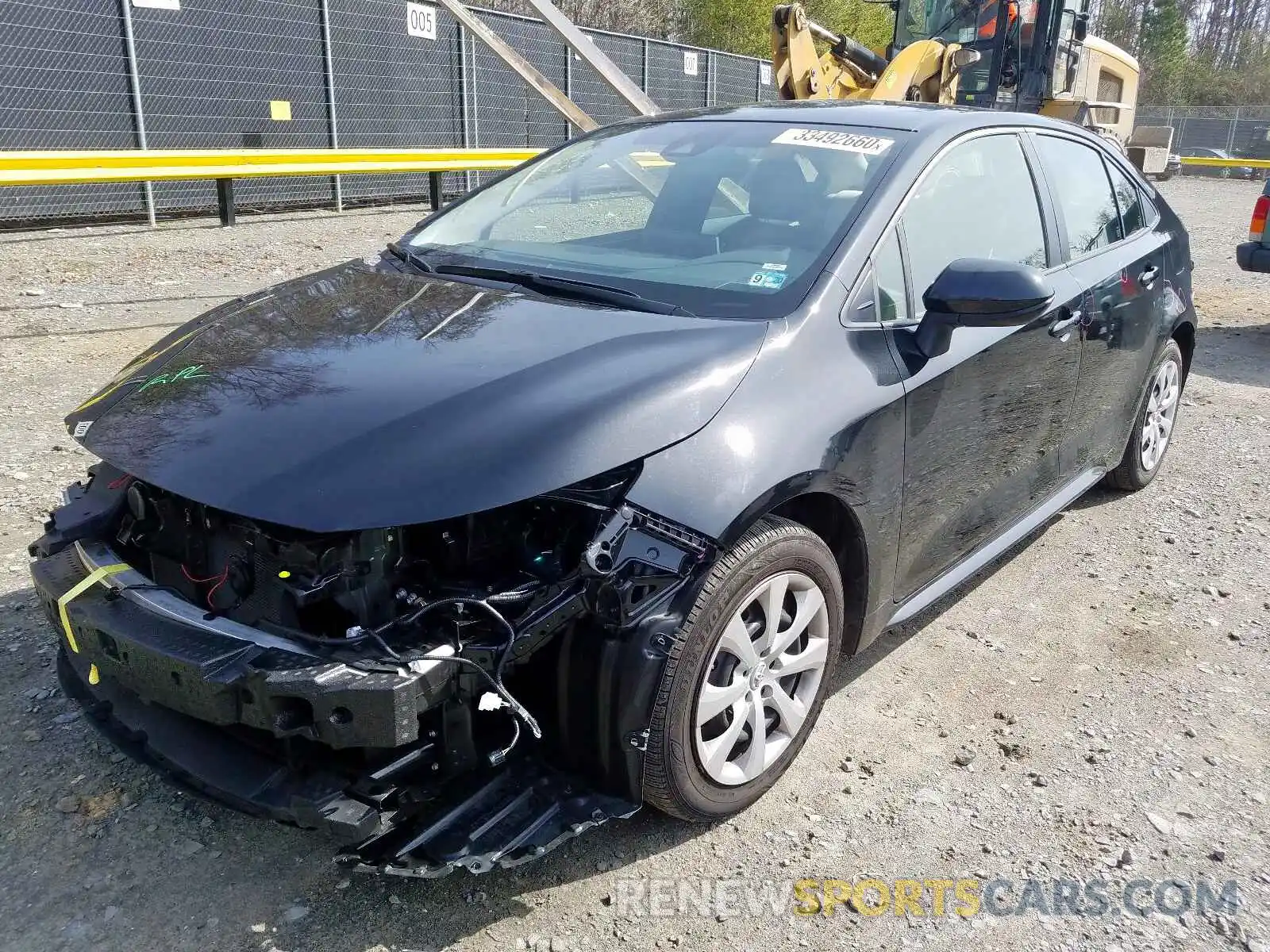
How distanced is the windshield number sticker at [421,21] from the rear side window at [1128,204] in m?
11.1

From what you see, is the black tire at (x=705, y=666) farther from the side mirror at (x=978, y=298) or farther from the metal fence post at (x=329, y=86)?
the metal fence post at (x=329, y=86)

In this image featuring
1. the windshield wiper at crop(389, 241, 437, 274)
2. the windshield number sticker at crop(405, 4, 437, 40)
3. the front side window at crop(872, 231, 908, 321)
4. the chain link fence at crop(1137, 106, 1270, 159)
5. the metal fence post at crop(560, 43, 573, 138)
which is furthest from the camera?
the chain link fence at crop(1137, 106, 1270, 159)

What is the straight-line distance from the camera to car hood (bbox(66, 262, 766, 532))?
2.16 m

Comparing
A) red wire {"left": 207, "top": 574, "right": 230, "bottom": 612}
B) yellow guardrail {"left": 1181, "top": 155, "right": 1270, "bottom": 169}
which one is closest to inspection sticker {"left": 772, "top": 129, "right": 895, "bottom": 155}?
red wire {"left": 207, "top": 574, "right": 230, "bottom": 612}

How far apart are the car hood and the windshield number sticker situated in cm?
1181

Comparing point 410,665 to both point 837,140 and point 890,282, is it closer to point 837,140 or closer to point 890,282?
point 890,282

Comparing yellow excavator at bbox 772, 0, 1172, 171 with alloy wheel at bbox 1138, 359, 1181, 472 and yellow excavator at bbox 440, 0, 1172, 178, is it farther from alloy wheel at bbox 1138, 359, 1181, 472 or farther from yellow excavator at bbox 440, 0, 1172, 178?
alloy wheel at bbox 1138, 359, 1181, 472

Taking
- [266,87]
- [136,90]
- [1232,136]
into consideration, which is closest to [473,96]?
[266,87]

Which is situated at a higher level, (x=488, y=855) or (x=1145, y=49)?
(x=1145, y=49)

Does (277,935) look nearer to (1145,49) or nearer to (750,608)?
(750,608)

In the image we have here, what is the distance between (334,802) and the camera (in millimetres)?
2105

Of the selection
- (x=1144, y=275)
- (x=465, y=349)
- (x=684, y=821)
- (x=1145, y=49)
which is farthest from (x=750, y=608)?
(x=1145, y=49)

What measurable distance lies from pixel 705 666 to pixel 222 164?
8892mm

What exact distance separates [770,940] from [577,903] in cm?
44
